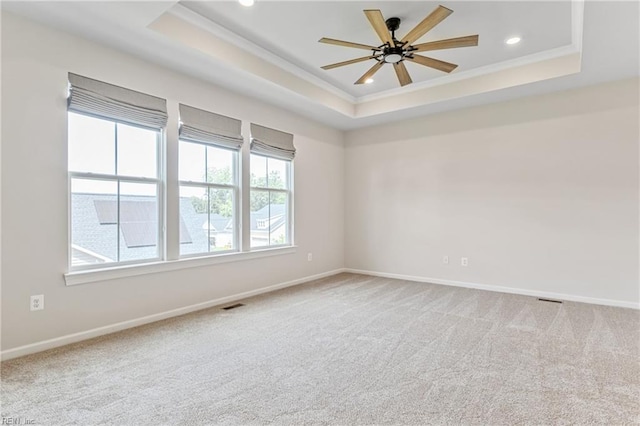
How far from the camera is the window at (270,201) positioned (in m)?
4.71

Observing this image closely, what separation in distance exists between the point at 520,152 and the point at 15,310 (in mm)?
5781

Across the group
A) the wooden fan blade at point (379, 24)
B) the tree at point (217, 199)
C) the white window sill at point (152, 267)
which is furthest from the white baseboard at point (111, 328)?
the wooden fan blade at point (379, 24)

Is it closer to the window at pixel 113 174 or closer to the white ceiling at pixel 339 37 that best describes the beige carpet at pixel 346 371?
the window at pixel 113 174

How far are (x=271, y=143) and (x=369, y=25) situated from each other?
6.89 ft

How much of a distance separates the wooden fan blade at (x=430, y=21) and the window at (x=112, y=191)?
2736 millimetres

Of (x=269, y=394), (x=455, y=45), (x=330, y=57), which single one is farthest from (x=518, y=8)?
(x=269, y=394)

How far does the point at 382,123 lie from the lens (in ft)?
19.1

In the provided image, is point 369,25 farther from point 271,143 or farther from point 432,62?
point 271,143

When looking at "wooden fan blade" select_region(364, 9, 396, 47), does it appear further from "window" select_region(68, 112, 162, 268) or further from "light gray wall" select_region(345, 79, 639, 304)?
"light gray wall" select_region(345, 79, 639, 304)

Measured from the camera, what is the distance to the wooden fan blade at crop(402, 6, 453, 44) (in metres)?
2.37

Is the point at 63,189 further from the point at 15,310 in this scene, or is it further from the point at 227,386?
the point at 227,386

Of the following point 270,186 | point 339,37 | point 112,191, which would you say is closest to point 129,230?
point 112,191

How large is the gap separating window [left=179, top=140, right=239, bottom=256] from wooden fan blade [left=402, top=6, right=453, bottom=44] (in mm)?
2586

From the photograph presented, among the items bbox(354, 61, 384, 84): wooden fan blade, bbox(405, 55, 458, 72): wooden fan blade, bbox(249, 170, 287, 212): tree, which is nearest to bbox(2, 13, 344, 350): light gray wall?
bbox(249, 170, 287, 212): tree
